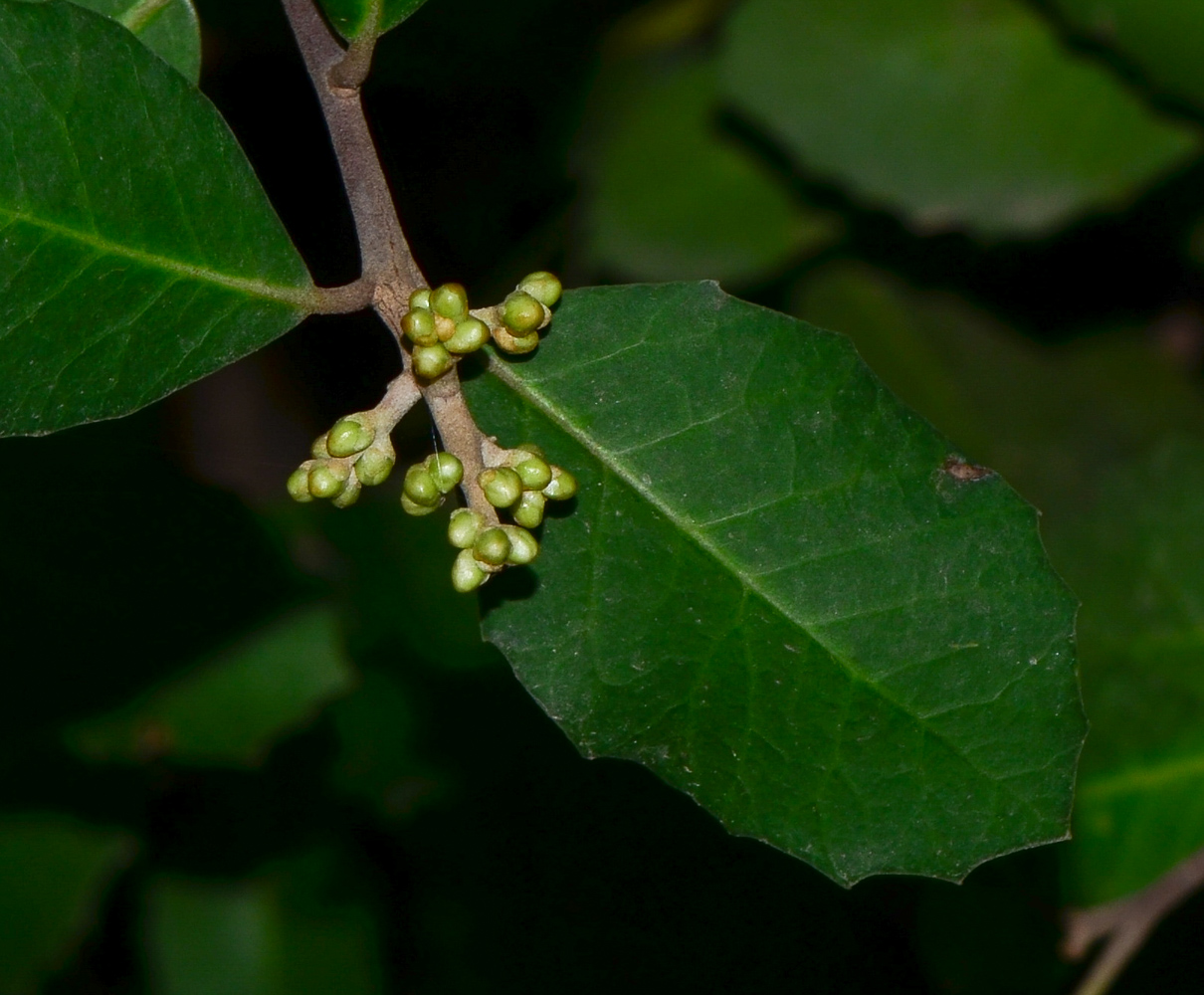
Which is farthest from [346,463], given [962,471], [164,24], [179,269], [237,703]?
[237,703]

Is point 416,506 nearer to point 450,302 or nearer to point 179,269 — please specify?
point 450,302

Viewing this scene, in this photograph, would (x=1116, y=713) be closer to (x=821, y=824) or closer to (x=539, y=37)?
(x=821, y=824)

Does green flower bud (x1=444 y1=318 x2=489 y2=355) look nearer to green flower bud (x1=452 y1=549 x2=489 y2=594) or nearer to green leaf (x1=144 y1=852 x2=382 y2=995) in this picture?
green flower bud (x1=452 y1=549 x2=489 y2=594)

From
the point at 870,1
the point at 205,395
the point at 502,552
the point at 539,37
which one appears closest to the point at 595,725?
the point at 502,552

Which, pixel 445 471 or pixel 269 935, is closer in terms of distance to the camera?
pixel 445 471

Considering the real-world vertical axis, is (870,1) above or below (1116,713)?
above
